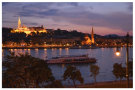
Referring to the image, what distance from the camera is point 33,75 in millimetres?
3381

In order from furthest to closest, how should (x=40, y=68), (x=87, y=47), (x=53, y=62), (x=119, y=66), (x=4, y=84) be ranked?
1. (x=87, y=47)
2. (x=53, y=62)
3. (x=119, y=66)
4. (x=40, y=68)
5. (x=4, y=84)

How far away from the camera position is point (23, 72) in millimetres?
3250

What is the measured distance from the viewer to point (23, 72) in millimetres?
3250

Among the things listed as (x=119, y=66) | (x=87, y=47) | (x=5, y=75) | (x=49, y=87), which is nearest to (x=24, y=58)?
(x=5, y=75)

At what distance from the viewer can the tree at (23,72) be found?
3.23m

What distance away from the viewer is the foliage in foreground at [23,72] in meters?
3.23

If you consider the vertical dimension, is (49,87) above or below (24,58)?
below

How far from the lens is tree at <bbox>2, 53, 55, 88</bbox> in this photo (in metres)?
3.23

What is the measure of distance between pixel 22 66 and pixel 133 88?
164 cm

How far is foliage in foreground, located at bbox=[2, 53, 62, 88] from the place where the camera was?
3.23 metres

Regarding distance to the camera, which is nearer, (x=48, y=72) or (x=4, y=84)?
(x=4, y=84)

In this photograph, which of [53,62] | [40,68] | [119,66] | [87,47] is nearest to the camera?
[40,68]

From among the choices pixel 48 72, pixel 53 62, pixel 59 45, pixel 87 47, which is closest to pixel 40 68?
pixel 48 72

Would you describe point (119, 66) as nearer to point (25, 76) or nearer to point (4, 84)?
point (25, 76)
